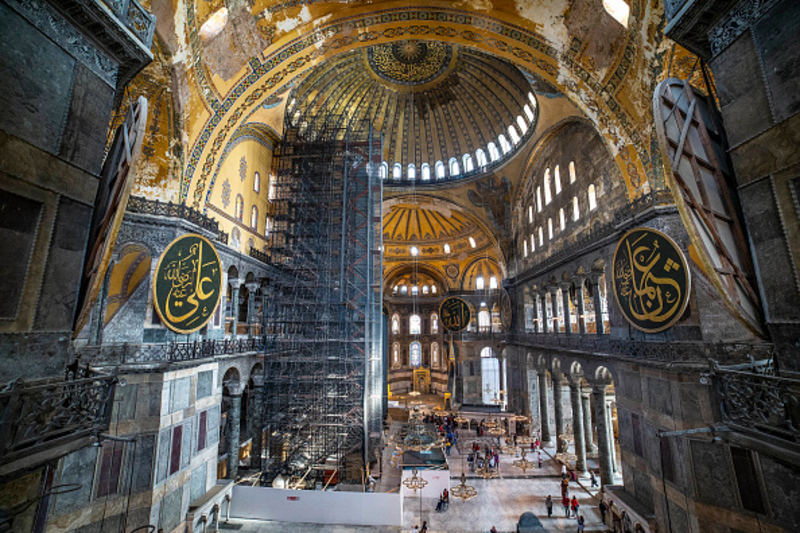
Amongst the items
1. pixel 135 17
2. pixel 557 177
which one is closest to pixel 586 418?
pixel 557 177

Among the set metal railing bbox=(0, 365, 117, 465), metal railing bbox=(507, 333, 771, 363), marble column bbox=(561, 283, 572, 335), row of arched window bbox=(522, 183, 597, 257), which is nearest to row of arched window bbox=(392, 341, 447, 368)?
row of arched window bbox=(522, 183, 597, 257)

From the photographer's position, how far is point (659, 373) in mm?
8148

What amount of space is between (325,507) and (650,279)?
1005 cm

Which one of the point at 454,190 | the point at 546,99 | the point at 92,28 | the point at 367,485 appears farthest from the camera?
the point at 454,190

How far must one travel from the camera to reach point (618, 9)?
8.31m

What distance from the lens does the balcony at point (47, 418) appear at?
110 inches

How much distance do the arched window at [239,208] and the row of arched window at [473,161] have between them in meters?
6.50

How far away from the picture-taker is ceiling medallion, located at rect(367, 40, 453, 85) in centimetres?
1669

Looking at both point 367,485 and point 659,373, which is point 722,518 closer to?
point 659,373

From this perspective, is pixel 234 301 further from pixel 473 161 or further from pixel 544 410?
pixel 473 161

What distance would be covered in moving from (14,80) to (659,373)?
1113 cm

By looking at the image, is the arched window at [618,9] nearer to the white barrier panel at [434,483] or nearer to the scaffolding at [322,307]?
the scaffolding at [322,307]

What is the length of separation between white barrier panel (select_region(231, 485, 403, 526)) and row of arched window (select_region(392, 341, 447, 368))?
→ 19881 millimetres

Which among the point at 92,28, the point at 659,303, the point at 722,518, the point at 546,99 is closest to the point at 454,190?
the point at 546,99
